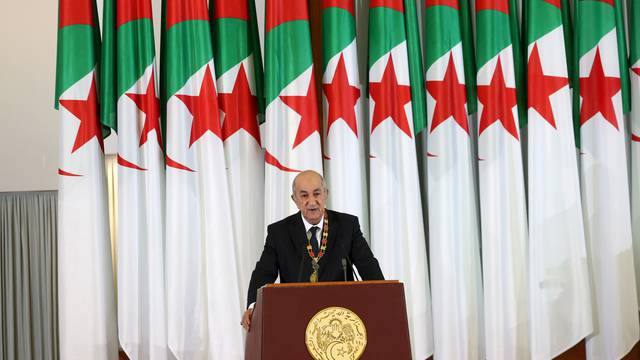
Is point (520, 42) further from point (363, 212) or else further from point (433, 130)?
point (363, 212)

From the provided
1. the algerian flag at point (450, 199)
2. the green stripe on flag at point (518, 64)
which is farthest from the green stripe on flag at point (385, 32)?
the green stripe on flag at point (518, 64)

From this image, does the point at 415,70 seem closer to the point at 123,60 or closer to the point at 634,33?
the point at 634,33

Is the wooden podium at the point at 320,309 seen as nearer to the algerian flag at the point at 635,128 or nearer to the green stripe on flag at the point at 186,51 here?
the green stripe on flag at the point at 186,51

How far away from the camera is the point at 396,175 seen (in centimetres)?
553

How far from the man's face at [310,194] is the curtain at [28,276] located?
10.3 ft

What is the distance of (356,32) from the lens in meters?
5.91

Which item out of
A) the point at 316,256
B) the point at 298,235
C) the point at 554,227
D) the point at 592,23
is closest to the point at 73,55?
the point at 298,235

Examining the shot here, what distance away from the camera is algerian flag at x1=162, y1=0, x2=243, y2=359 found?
17.6ft

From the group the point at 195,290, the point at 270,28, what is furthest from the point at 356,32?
the point at 195,290

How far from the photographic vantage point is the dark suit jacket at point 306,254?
151 inches

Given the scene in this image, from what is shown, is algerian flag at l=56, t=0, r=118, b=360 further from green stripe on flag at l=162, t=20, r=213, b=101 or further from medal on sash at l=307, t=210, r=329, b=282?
medal on sash at l=307, t=210, r=329, b=282

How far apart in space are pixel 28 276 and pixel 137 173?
4.92 feet

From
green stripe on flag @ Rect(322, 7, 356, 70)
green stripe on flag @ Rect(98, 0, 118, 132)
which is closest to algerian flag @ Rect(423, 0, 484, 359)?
green stripe on flag @ Rect(322, 7, 356, 70)

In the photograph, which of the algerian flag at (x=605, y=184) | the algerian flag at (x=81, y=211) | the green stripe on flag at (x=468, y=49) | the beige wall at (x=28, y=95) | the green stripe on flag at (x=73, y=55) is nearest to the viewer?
the algerian flag at (x=81, y=211)
